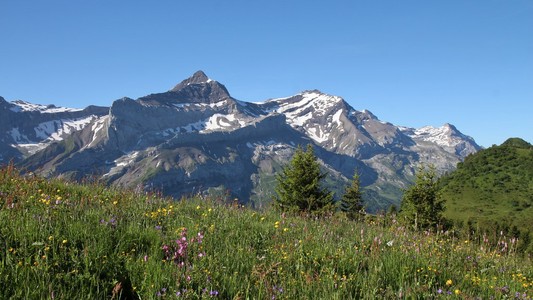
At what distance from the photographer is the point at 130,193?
10430 mm

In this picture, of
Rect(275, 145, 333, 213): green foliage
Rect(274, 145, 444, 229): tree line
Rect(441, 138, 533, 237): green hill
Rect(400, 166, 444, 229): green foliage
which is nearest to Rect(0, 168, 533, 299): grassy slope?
Rect(275, 145, 333, 213): green foliage

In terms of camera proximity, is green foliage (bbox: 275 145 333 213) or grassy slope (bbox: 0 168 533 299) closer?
grassy slope (bbox: 0 168 533 299)

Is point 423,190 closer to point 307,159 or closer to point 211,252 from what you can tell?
point 307,159

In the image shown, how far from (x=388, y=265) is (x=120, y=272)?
12.1 ft

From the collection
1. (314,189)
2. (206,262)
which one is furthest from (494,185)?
(206,262)

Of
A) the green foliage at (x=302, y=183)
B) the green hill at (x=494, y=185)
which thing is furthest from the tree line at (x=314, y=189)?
the green hill at (x=494, y=185)

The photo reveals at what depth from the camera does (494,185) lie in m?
162

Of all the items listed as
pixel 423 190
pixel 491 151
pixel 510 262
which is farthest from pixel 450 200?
pixel 510 262

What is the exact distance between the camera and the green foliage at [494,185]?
466ft

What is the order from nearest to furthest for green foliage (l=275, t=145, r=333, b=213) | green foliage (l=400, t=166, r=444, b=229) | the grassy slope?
the grassy slope < green foliage (l=275, t=145, r=333, b=213) < green foliage (l=400, t=166, r=444, b=229)

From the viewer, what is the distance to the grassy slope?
4.07 metres

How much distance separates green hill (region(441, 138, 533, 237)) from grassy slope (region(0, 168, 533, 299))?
457 feet

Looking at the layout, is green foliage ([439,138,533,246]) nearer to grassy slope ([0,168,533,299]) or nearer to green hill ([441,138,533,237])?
green hill ([441,138,533,237])

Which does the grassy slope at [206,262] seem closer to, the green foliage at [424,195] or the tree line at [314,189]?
the tree line at [314,189]
